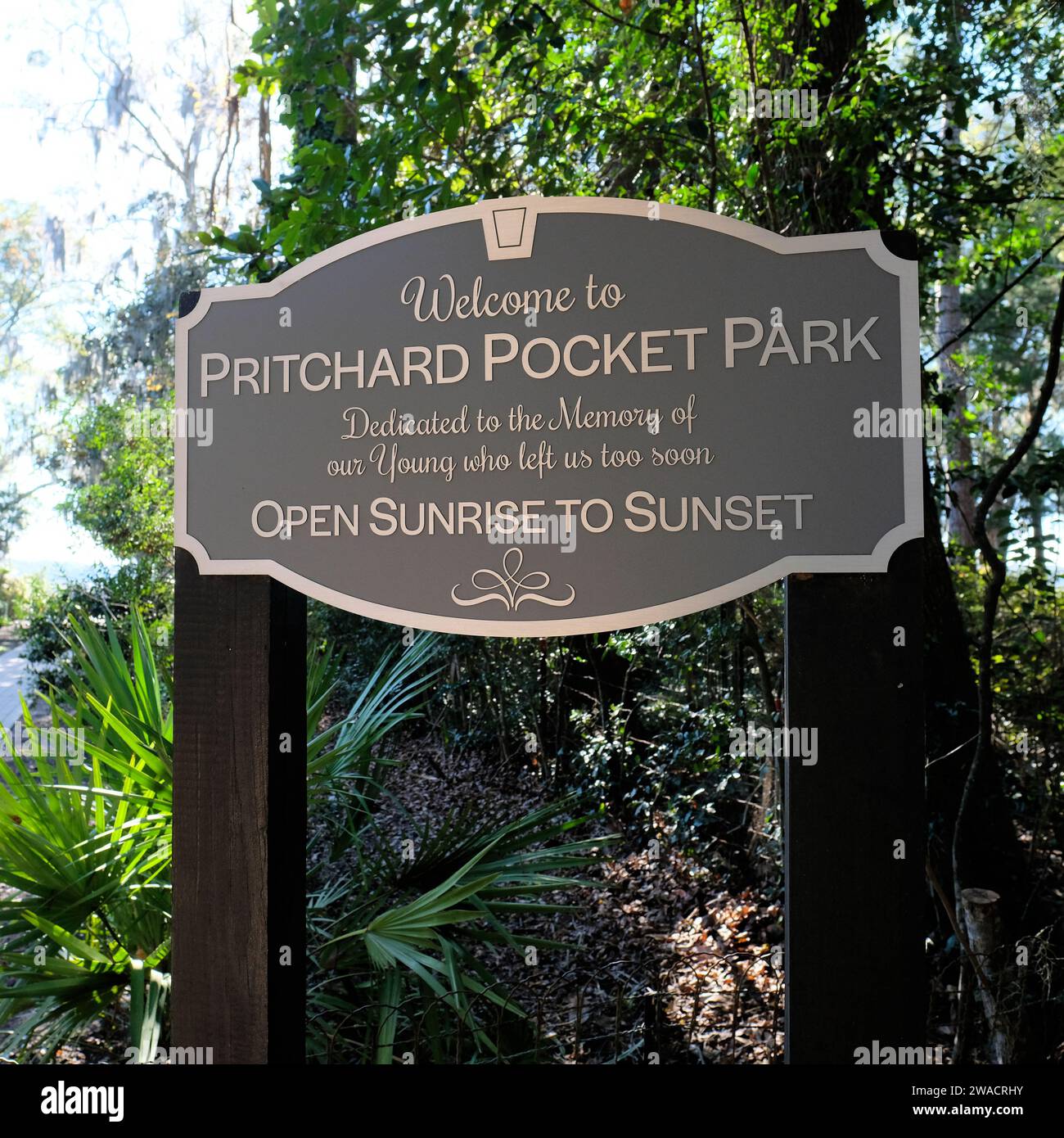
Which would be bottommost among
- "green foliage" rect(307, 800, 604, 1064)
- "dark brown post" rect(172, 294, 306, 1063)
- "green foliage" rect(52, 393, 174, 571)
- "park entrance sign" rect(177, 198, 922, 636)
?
"green foliage" rect(307, 800, 604, 1064)

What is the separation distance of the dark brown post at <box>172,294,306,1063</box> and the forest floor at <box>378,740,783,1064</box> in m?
1.05

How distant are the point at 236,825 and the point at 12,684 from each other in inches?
559

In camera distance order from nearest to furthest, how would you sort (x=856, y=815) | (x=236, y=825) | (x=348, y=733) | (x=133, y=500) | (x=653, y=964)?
1. (x=856, y=815)
2. (x=236, y=825)
3. (x=348, y=733)
4. (x=653, y=964)
5. (x=133, y=500)

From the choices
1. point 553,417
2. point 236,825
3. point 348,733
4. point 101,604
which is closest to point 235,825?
point 236,825

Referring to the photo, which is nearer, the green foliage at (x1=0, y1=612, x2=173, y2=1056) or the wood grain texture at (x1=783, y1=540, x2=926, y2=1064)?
the wood grain texture at (x1=783, y1=540, x2=926, y2=1064)

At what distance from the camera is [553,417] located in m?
2.17

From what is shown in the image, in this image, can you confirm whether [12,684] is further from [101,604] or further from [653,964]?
[653,964]

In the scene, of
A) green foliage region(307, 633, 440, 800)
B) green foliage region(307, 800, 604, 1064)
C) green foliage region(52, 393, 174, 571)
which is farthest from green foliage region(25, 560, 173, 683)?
green foliage region(307, 800, 604, 1064)

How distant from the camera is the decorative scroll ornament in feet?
6.96

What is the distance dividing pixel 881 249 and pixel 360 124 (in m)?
2.60

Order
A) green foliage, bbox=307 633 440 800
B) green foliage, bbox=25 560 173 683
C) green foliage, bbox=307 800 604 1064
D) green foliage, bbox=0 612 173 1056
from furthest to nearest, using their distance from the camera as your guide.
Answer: green foliage, bbox=25 560 173 683 → green foliage, bbox=307 633 440 800 → green foliage, bbox=307 800 604 1064 → green foliage, bbox=0 612 173 1056

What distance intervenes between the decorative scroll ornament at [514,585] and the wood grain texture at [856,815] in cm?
55

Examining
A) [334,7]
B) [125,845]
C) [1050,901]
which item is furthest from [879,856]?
[334,7]

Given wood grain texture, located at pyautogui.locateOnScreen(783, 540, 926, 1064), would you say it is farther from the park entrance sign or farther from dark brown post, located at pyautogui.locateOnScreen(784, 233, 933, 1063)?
the park entrance sign
